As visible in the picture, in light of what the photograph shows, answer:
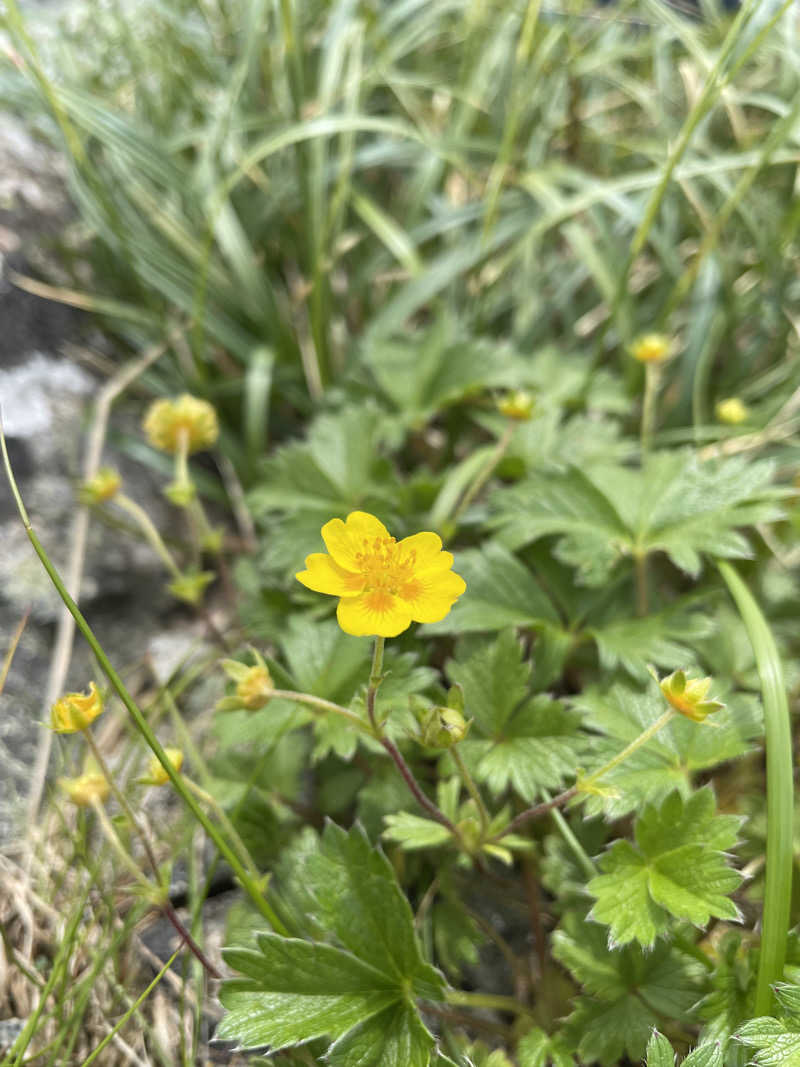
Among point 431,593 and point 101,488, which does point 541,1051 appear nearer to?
point 431,593

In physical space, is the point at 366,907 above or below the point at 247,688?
below

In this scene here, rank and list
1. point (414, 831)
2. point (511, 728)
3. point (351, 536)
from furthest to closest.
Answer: point (511, 728) < point (414, 831) < point (351, 536)

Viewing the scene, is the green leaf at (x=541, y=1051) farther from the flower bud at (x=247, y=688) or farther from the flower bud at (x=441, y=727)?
the flower bud at (x=247, y=688)

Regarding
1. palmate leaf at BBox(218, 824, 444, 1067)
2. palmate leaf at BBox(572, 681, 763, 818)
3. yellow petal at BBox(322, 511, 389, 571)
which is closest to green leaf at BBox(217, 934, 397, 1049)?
palmate leaf at BBox(218, 824, 444, 1067)

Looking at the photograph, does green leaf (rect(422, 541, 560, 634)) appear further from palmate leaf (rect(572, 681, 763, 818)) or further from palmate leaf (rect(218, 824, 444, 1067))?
palmate leaf (rect(218, 824, 444, 1067))

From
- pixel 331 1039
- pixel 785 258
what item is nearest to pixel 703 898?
pixel 331 1039

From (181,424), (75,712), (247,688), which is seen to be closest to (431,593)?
(247,688)

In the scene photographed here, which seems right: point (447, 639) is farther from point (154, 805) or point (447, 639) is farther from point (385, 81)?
point (385, 81)
